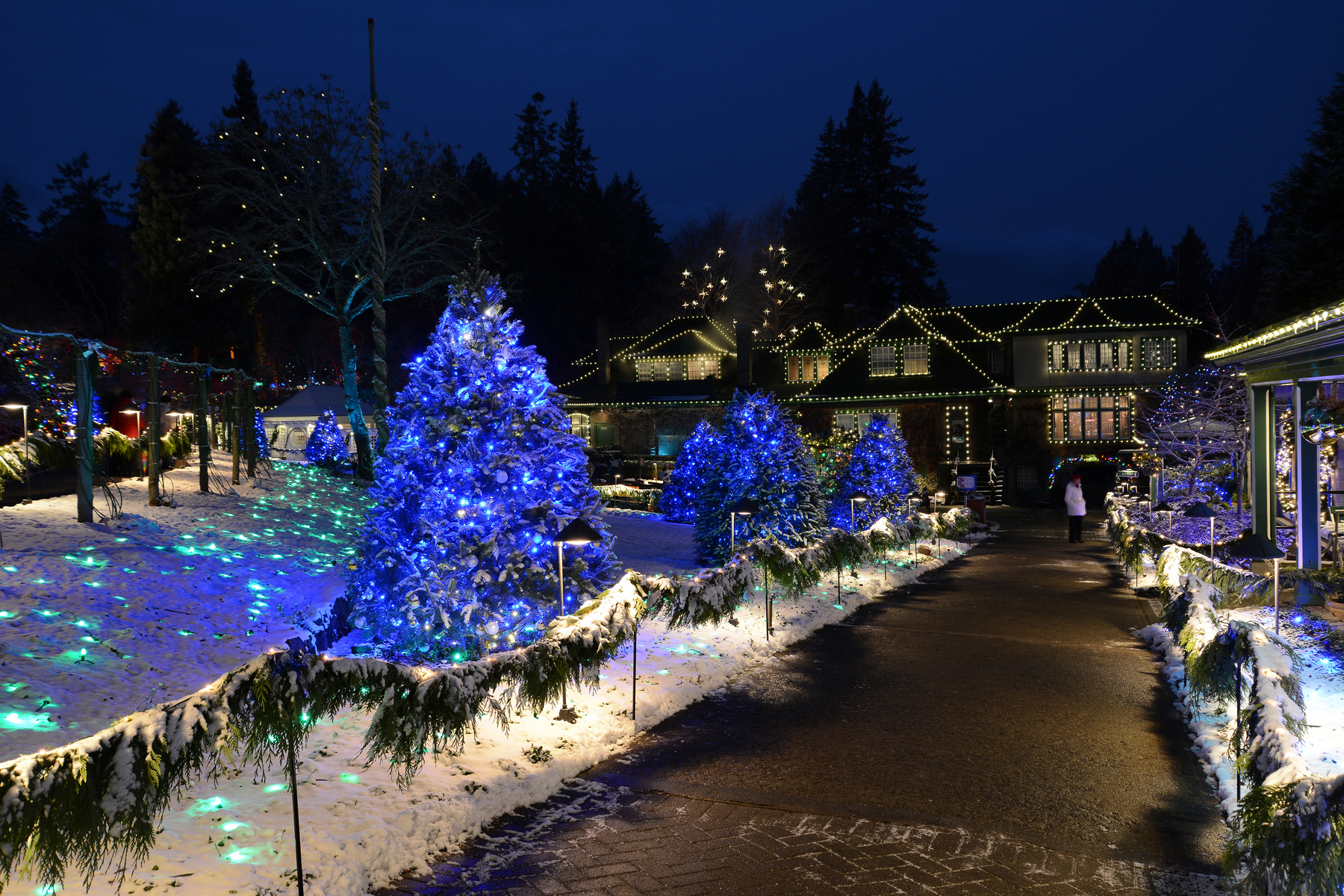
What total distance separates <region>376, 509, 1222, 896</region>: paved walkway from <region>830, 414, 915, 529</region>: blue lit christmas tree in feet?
44.9

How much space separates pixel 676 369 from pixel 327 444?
21.1 metres

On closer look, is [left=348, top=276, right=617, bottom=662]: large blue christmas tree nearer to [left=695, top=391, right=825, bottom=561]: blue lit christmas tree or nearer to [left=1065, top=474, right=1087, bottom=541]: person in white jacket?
[left=695, top=391, right=825, bottom=561]: blue lit christmas tree

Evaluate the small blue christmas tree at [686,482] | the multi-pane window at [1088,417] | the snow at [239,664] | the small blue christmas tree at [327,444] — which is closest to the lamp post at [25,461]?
the snow at [239,664]

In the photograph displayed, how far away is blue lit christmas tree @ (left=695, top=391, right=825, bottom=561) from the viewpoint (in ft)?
56.4

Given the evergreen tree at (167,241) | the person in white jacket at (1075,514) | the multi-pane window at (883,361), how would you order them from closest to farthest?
the person in white jacket at (1075,514) → the evergreen tree at (167,241) → the multi-pane window at (883,361)

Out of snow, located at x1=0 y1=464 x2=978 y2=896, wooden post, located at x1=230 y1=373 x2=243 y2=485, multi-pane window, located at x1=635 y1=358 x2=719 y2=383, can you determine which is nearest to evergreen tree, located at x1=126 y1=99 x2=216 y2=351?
multi-pane window, located at x1=635 y1=358 x2=719 y2=383

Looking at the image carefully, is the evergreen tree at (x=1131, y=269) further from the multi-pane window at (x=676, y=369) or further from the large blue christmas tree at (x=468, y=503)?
the large blue christmas tree at (x=468, y=503)

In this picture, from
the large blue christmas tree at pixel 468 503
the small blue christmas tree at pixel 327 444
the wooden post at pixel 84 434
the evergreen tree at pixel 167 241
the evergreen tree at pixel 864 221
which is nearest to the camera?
the large blue christmas tree at pixel 468 503

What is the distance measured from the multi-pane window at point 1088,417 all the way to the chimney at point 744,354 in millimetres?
14748

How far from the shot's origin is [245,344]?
43062 mm

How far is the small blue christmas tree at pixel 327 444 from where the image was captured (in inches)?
1212

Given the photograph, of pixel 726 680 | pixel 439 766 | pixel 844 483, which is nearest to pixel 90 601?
pixel 439 766

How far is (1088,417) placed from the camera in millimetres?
41250

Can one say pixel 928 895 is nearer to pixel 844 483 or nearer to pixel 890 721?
pixel 890 721
